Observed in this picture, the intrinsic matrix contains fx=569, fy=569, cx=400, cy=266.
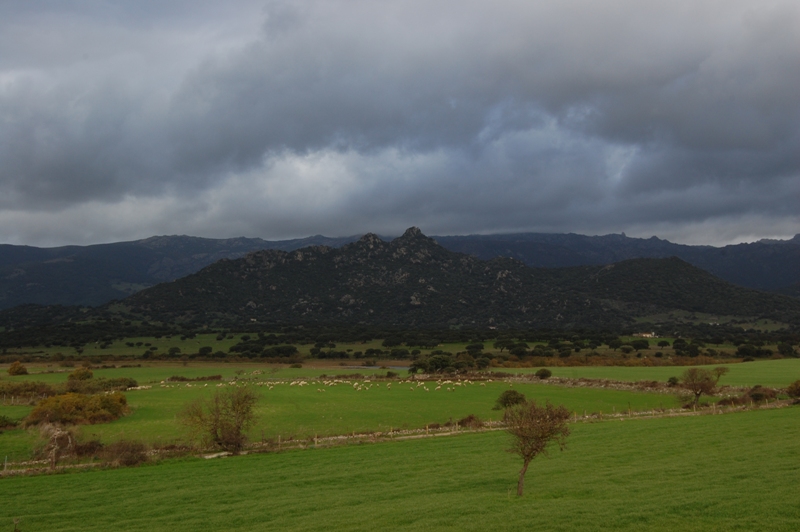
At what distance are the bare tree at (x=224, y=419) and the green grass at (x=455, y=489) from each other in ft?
9.89

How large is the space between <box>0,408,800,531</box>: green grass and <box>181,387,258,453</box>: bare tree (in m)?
3.01

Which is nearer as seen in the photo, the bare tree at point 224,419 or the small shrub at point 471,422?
the bare tree at point 224,419

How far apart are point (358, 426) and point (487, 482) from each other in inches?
903

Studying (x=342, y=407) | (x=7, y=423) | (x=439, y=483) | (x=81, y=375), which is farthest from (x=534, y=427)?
(x=81, y=375)

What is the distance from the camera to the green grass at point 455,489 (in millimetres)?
18828

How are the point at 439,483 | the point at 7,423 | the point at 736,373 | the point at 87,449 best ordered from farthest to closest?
the point at 736,373, the point at 7,423, the point at 87,449, the point at 439,483

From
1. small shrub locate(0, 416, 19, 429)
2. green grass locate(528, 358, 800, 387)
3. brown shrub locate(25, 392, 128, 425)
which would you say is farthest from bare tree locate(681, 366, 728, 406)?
small shrub locate(0, 416, 19, 429)

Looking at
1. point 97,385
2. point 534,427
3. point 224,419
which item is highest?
point 534,427

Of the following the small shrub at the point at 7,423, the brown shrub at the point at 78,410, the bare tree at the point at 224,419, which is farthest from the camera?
the brown shrub at the point at 78,410

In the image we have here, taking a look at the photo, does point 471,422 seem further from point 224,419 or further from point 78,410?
point 78,410

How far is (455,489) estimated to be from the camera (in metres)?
24.7

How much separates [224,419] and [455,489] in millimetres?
20158

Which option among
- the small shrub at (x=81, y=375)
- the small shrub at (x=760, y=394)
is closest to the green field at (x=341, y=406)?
the small shrub at (x=760, y=394)

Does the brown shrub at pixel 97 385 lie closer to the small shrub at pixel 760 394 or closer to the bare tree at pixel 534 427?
the bare tree at pixel 534 427
